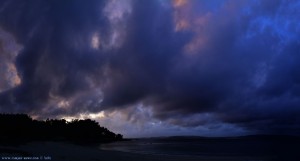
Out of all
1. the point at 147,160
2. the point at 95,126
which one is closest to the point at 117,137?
the point at 95,126

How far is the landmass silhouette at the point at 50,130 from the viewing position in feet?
226

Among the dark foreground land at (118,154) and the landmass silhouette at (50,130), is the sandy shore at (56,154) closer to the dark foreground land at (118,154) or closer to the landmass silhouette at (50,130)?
the dark foreground land at (118,154)

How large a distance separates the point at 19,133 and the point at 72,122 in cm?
6170

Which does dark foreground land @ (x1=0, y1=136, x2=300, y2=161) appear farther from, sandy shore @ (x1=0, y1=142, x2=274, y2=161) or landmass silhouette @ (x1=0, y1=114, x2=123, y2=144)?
landmass silhouette @ (x1=0, y1=114, x2=123, y2=144)

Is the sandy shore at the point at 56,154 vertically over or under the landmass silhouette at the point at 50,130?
under

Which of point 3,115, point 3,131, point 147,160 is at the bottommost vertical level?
point 147,160

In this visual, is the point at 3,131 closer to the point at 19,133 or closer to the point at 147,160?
the point at 19,133

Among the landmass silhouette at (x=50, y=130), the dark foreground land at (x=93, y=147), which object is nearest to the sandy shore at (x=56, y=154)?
the dark foreground land at (x=93, y=147)

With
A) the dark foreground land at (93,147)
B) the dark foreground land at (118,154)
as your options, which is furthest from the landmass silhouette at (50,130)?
the dark foreground land at (118,154)

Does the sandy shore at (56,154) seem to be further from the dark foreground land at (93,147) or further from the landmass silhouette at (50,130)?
the landmass silhouette at (50,130)

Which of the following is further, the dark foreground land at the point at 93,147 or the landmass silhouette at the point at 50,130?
the landmass silhouette at the point at 50,130

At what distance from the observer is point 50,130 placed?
99.4 meters

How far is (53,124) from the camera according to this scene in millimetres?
117062

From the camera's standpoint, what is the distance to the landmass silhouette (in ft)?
226
